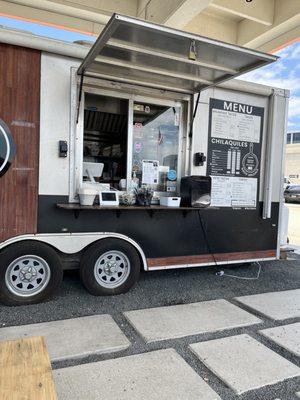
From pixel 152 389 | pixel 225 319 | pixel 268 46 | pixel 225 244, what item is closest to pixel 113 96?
pixel 225 244

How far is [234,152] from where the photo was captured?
4.56m

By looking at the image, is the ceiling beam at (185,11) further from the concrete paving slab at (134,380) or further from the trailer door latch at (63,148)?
the concrete paving slab at (134,380)

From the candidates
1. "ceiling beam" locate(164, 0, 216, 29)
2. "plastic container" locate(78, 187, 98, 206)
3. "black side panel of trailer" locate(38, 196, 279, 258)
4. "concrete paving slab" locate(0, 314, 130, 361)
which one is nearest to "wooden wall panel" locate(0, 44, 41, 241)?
"black side panel of trailer" locate(38, 196, 279, 258)

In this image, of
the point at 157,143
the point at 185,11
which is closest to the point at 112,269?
the point at 157,143

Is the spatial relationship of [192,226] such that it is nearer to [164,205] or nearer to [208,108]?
[164,205]

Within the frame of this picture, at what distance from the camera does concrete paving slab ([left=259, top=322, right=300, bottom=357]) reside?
9.05 ft

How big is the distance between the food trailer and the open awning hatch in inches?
0.5

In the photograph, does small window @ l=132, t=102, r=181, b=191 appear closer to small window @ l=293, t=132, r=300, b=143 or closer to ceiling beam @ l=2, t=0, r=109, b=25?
ceiling beam @ l=2, t=0, r=109, b=25

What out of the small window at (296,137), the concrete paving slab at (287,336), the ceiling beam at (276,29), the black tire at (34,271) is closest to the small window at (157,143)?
the black tire at (34,271)

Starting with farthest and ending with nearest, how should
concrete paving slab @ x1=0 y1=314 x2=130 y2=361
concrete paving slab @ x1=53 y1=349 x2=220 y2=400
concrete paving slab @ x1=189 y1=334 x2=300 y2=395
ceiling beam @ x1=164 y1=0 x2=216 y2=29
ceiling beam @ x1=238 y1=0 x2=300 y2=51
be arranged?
ceiling beam @ x1=238 y1=0 x2=300 y2=51, ceiling beam @ x1=164 y1=0 x2=216 y2=29, concrete paving slab @ x1=0 y1=314 x2=130 y2=361, concrete paving slab @ x1=189 y1=334 x2=300 y2=395, concrete paving slab @ x1=53 y1=349 x2=220 y2=400

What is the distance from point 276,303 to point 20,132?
3.18 metres

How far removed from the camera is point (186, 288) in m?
4.16

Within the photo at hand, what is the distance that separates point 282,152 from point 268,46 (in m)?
4.16

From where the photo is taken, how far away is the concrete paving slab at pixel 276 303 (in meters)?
3.44
